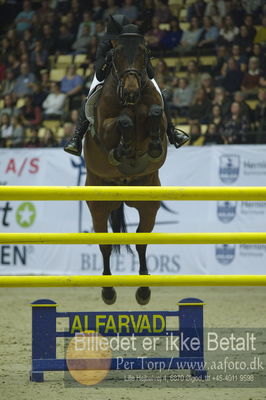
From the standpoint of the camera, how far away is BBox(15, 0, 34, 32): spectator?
703 inches

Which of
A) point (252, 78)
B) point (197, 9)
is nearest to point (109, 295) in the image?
point (252, 78)

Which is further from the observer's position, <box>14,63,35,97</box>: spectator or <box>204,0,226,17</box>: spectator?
<box>14,63,35,97</box>: spectator

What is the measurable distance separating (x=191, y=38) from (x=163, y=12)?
1.20 metres

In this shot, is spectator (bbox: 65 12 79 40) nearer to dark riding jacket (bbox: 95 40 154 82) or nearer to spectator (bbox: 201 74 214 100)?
spectator (bbox: 201 74 214 100)

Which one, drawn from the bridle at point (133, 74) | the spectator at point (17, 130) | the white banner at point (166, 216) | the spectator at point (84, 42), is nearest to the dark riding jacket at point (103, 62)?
the bridle at point (133, 74)

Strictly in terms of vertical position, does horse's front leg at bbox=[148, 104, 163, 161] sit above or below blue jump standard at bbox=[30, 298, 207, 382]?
above

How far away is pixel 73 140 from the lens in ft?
23.8

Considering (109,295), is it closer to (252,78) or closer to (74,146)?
(74,146)

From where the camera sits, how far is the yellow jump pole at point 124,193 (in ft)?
15.1

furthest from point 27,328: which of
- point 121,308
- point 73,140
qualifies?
point 73,140

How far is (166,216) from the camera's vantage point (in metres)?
11.8

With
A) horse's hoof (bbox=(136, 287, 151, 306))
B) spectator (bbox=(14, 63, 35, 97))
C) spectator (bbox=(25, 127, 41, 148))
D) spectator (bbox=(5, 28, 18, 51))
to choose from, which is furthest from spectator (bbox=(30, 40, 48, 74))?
horse's hoof (bbox=(136, 287, 151, 306))

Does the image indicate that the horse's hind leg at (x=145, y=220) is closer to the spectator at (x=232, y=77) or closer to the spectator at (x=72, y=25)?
the spectator at (x=232, y=77)

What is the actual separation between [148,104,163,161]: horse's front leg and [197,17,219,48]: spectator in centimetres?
901
